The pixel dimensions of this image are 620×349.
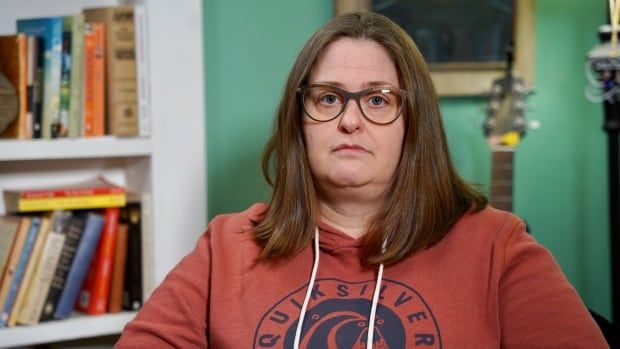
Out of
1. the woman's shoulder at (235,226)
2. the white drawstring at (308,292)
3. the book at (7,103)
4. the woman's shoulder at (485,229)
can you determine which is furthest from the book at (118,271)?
the woman's shoulder at (485,229)

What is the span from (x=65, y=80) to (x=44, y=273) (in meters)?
0.45

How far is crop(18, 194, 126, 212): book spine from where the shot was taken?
1.81m

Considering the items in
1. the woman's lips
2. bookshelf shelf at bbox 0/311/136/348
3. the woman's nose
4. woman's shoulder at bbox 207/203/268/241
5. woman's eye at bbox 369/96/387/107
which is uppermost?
woman's eye at bbox 369/96/387/107

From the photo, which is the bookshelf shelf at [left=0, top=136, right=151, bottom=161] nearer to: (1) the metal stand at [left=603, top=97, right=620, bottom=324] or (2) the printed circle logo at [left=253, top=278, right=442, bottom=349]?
(2) the printed circle logo at [left=253, top=278, right=442, bottom=349]

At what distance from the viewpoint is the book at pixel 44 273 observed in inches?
71.1

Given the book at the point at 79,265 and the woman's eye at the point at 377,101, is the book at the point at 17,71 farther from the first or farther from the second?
the woman's eye at the point at 377,101

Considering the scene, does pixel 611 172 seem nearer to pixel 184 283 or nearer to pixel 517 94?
pixel 517 94

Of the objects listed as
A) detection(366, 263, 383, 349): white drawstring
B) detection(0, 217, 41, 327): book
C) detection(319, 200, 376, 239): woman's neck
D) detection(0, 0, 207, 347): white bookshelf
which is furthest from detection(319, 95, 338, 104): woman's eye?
detection(0, 217, 41, 327): book

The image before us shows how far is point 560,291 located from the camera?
49.2 inches

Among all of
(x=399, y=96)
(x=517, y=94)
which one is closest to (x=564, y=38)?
(x=517, y=94)

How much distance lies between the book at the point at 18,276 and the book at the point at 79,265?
4.0 inches

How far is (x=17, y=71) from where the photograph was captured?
1.78 metres

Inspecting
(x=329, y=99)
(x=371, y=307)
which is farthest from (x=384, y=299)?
(x=329, y=99)

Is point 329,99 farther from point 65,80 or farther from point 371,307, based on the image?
point 65,80
